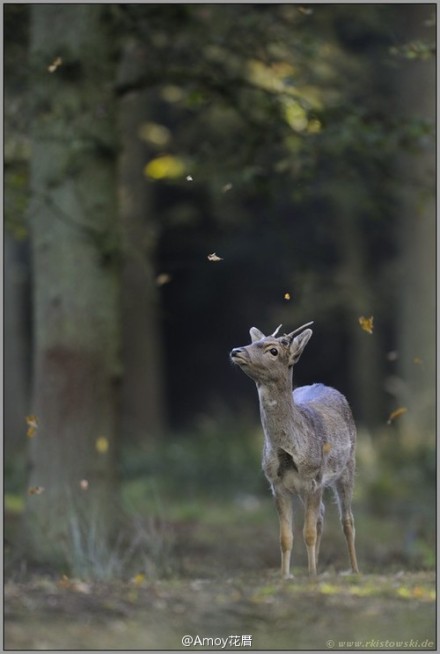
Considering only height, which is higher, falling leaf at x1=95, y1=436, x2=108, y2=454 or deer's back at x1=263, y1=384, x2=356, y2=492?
deer's back at x1=263, y1=384, x2=356, y2=492

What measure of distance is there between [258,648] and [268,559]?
7.91 m

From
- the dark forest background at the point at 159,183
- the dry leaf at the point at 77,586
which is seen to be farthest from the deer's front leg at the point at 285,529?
the dry leaf at the point at 77,586

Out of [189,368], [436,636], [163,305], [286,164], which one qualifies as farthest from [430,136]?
[189,368]

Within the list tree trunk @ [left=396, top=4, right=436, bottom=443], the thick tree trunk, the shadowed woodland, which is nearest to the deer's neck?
the shadowed woodland

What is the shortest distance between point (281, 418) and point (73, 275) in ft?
22.3

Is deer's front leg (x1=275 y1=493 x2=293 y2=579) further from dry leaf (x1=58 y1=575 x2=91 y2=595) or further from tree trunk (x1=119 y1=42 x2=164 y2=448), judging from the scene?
tree trunk (x1=119 y1=42 x2=164 y2=448)

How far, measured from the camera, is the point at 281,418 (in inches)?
243

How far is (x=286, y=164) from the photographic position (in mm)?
12766

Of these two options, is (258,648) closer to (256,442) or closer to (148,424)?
(256,442)

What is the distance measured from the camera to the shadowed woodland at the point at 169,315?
319 inches

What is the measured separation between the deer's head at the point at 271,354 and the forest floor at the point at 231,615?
152cm

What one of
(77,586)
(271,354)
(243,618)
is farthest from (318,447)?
(77,586)

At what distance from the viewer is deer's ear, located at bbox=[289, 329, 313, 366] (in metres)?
5.75

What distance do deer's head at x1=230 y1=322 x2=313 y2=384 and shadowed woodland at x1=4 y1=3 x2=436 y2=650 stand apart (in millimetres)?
574
